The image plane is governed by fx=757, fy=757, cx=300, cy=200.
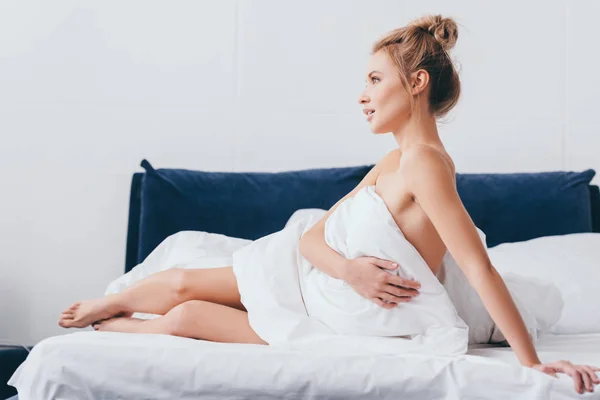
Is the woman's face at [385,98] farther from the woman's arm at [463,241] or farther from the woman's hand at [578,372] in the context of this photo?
the woman's hand at [578,372]

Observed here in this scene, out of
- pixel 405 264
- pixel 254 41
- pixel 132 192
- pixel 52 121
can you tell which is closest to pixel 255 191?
pixel 132 192

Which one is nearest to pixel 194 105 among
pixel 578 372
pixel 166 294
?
pixel 166 294

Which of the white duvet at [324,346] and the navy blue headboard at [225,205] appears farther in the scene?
the navy blue headboard at [225,205]

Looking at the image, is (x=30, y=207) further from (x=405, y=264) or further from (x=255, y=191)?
(x=405, y=264)

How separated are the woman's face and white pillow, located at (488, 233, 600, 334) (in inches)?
22.6

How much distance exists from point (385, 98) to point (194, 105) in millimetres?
1233

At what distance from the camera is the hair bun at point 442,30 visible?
1.74 metres

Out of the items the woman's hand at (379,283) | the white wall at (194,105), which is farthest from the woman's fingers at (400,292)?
the white wall at (194,105)

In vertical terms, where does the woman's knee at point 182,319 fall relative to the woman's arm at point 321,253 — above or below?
below

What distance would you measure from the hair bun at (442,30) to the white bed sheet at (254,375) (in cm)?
75

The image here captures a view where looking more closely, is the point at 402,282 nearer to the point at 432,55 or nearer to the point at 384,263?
the point at 384,263

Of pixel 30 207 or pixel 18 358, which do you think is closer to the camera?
pixel 18 358

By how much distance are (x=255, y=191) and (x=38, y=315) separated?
955 mm

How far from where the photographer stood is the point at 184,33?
283cm
